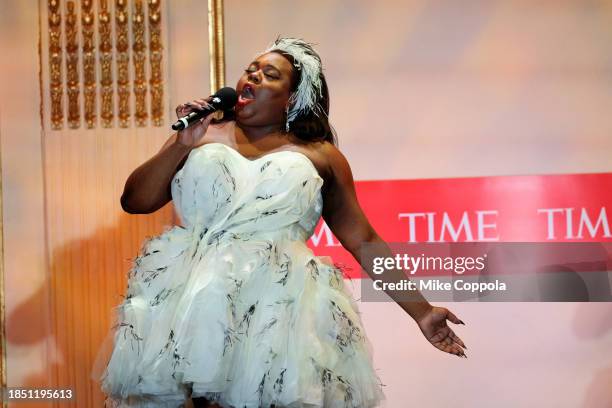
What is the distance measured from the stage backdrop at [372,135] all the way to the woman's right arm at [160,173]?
151cm

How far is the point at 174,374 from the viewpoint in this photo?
2.35 m

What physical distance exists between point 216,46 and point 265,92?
1522 mm

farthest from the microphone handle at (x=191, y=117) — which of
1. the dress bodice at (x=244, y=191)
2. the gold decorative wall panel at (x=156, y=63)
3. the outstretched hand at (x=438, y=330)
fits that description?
Answer: the gold decorative wall panel at (x=156, y=63)

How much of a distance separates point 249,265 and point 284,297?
12cm

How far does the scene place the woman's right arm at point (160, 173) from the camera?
8.54ft

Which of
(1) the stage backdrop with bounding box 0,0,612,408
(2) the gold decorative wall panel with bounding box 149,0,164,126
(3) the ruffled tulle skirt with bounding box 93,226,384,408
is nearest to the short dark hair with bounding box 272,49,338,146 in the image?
(3) the ruffled tulle skirt with bounding box 93,226,384,408

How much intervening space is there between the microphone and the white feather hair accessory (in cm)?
18

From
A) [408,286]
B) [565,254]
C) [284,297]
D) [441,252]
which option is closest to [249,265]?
[284,297]

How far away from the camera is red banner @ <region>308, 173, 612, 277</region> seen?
397cm

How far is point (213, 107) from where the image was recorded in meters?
2.59

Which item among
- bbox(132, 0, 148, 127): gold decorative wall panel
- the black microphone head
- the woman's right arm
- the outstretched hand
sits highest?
bbox(132, 0, 148, 127): gold decorative wall panel

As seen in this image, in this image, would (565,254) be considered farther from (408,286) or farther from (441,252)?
(408,286)

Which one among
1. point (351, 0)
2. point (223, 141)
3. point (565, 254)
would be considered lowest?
point (565, 254)

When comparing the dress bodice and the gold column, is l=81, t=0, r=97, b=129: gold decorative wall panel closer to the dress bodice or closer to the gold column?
the gold column
